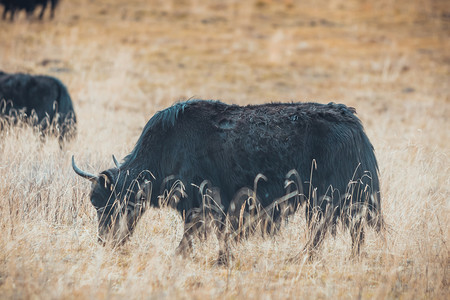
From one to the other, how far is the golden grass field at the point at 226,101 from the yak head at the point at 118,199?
19 centimetres

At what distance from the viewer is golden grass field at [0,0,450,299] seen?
388 centimetres

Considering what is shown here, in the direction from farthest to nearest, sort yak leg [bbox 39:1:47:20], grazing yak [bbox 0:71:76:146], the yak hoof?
yak leg [bbox 39:1:47:20] < grazing yak [bbox 0:71:76:146] < the yak hoof

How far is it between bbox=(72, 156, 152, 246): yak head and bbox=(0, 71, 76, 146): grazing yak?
411cm

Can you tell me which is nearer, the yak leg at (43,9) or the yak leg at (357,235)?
the yak leg at (357,235)

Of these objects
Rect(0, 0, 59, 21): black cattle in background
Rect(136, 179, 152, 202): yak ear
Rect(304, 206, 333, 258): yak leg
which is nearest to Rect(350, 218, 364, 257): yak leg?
Rect(304, 206, 333, 258): yak leg

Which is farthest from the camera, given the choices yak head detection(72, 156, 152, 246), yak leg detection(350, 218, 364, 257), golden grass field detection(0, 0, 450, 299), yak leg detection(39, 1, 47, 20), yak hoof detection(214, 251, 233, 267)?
yak leg detection(39, 1, 47, 20)

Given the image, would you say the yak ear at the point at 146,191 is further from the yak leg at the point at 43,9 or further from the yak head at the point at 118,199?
the yak leg at the point at 43,9

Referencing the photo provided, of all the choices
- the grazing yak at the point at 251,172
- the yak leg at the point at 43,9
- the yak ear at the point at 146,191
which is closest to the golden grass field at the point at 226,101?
the grazing yak at the point at 251,172

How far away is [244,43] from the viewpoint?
815 inches

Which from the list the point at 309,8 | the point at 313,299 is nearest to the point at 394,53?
the point at 309,8

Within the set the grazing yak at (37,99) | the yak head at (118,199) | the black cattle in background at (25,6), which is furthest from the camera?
the black cattle in background at (25,6)

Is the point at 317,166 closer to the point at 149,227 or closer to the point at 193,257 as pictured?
the point at 193,257

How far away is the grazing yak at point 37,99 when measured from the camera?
28.0 feet

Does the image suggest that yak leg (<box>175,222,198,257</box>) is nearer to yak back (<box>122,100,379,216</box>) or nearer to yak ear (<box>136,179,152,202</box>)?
yak back (<box>122,100,379,216</box>)
